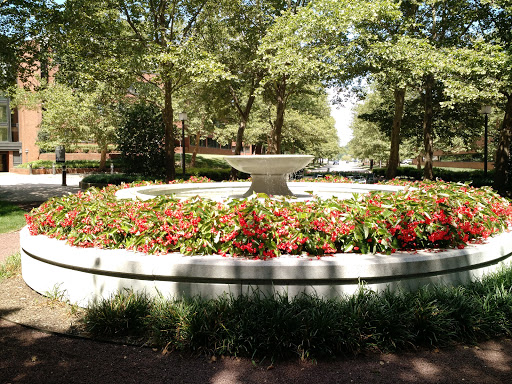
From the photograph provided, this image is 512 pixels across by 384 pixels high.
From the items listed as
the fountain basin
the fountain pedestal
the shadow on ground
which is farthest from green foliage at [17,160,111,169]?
the shadow on ground

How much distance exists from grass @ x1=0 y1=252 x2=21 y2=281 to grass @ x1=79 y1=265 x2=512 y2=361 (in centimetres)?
295

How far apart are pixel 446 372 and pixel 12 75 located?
18186 mm

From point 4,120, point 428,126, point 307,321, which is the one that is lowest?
point 307,321

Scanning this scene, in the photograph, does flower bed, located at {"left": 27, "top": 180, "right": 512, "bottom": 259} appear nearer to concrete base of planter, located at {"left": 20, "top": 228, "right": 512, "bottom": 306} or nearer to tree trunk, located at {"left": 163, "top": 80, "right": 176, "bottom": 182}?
concrete base of planter, located at {"left": 20, "top": 228, "right": 512, "bottom": 306}

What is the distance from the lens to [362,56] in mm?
17922

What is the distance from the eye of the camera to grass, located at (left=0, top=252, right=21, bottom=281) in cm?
630

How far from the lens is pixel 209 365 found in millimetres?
3566

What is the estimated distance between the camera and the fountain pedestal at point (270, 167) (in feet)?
28.1

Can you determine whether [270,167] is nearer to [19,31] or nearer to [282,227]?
[282,227]

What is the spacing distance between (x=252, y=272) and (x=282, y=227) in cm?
82

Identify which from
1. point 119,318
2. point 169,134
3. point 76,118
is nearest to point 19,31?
point 169,134

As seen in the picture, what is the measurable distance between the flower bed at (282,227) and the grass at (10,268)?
1529 millimetres

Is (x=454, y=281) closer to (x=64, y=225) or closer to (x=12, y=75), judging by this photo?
(x=64, y=225)

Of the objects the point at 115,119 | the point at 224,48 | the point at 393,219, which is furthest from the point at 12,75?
the point at 115,119
